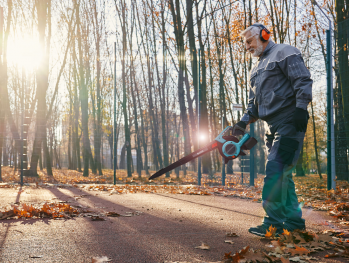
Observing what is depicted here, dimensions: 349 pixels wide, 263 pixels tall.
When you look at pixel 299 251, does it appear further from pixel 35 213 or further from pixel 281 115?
pixel 35 213

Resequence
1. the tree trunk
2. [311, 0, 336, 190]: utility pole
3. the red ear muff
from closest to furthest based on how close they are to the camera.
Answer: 1. the red ear muff
2. [311, 0, 336, 190]: utility pole
3. the tree trunk

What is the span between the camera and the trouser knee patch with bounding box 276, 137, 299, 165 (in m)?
3.09

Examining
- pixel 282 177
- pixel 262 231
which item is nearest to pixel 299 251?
pixel 262 231

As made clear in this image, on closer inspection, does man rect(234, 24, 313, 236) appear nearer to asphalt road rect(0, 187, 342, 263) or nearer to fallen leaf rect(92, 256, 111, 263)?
asphalt road rect(0, 187, 342, 263)

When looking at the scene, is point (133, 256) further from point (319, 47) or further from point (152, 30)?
point (152, 30)

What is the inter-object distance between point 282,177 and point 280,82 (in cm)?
98

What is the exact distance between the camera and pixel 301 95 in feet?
9.75

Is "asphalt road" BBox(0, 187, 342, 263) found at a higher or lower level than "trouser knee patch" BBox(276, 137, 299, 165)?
lower

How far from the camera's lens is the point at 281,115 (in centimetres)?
319

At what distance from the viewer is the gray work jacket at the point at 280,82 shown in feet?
9.96

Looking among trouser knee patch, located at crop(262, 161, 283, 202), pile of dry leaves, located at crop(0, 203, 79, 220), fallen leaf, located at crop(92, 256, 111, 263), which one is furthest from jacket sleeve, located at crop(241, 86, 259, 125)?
pile of dry leaves, located at crop(0, 203, 79, 220)

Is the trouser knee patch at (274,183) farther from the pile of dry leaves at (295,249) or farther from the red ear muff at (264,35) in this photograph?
the red ear muff at (264,35)

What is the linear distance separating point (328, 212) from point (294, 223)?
2.27 meters

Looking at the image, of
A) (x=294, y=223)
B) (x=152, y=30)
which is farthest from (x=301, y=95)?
(x=152, y=30)
